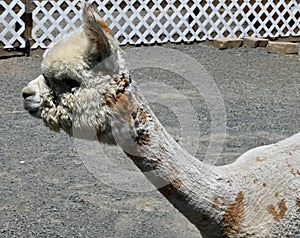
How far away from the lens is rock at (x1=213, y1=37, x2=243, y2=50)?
13367 millimetres

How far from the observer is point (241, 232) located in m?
3.04

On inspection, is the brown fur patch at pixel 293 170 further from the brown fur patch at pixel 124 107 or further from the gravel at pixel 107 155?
the gravel at pixel 107 155

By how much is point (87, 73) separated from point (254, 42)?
11.1m

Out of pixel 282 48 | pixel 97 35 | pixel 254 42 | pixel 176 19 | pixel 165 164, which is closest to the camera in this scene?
pixel 97 35

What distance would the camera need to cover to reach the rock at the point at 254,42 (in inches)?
533

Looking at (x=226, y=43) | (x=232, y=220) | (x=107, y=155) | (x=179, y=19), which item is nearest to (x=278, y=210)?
(x=232, y=220)

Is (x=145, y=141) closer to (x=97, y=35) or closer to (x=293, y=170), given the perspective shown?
(x=97, y=35)

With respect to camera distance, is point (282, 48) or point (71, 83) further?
point (282, 48)

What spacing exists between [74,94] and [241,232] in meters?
0.96

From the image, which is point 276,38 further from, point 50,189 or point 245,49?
point 50,189

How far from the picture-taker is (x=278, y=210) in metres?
3.08

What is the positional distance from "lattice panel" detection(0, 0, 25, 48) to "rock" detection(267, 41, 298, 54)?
480 cm

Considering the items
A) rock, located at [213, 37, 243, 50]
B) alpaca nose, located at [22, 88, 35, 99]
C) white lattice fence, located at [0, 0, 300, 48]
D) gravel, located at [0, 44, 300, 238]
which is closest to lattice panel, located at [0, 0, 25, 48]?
white lattice fence, located at [0, 0, 300, 48]

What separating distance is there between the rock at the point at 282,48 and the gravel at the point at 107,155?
1421mm
